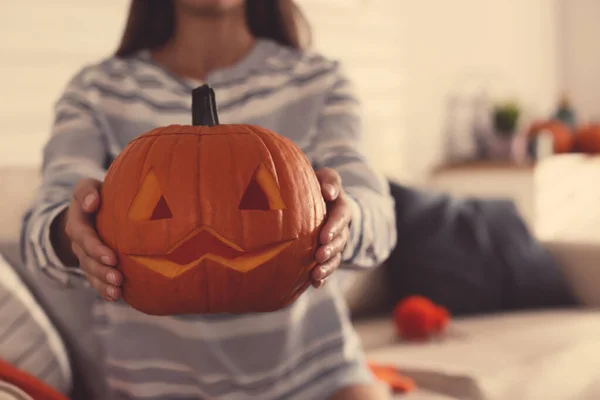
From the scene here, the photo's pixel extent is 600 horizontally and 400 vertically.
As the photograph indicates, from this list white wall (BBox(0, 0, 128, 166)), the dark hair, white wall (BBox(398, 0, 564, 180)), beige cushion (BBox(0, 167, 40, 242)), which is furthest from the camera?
white wall (BBox(398, 0, 564, 180))

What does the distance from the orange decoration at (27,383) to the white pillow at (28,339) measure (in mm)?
65

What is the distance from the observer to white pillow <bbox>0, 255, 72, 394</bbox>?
3.53 ft

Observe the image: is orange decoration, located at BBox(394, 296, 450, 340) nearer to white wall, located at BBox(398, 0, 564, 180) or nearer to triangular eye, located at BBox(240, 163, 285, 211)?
triangular eye, located at BBox(240, 163, 285, 211)

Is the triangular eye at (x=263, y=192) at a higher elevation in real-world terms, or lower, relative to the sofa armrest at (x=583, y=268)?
higher

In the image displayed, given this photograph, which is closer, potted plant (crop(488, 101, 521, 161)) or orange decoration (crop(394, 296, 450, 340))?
orange decoration (crop(394, 296, 450, 340))

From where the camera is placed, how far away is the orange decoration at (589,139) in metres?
3.27

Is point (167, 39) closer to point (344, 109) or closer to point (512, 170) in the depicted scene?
point (344, 109)

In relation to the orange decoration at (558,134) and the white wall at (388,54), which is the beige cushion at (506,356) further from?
the orange decoration at (558,134)

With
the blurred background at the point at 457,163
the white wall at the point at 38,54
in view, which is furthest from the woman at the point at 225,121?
the white wall at the point at 38,54

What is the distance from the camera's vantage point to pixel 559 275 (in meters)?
2.08

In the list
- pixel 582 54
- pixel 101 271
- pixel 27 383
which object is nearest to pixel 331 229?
pixel 101 271

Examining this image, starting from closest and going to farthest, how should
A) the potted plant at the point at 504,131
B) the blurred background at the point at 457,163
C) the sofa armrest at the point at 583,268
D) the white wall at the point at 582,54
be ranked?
the blurred background at the point at 457,163 → the sofa armrest at the point at 583,268 → the potted plant at the point at 504,131 → the white wall at the point at 582,54

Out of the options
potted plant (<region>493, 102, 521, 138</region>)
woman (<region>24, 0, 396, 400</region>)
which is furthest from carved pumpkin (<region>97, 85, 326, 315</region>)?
potted plant (<region>493, 102, 521, 138</region>)

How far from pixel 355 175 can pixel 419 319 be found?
0.92m
